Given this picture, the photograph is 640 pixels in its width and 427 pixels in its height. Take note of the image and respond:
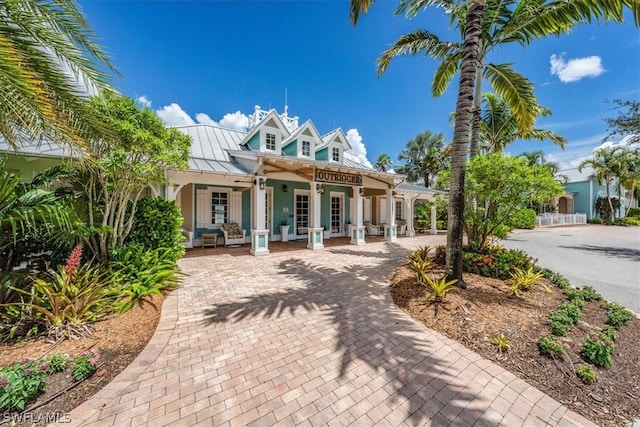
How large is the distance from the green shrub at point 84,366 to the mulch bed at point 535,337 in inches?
178

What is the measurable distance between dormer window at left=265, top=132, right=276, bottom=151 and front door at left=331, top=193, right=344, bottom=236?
14.6ft

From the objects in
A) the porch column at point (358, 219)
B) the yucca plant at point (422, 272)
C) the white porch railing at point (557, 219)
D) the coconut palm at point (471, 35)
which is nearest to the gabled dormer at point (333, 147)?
the porch column at point (358, 219)

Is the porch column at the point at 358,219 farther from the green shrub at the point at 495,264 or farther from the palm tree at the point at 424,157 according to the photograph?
the palm tree at the point at 424,157

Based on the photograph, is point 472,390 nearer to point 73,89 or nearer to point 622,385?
point 622,385

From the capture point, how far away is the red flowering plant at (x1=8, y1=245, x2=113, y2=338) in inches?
134

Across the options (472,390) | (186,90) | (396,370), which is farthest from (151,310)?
(186,90)

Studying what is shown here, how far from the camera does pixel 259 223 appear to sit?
8984 millimetres

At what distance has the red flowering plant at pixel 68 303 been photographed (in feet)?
11.1

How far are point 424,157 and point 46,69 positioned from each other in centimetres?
2524

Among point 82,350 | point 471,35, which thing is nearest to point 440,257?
point 471,35

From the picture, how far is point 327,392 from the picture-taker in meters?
2.46

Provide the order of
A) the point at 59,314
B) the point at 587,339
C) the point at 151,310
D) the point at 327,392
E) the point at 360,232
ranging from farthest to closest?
the point at 360,232 → the point at 151,310 → the point at 59,314 → the point at 587,339 → the point at 327,392

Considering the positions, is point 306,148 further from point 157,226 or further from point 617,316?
point 617,316

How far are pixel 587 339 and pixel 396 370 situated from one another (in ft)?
9.21
